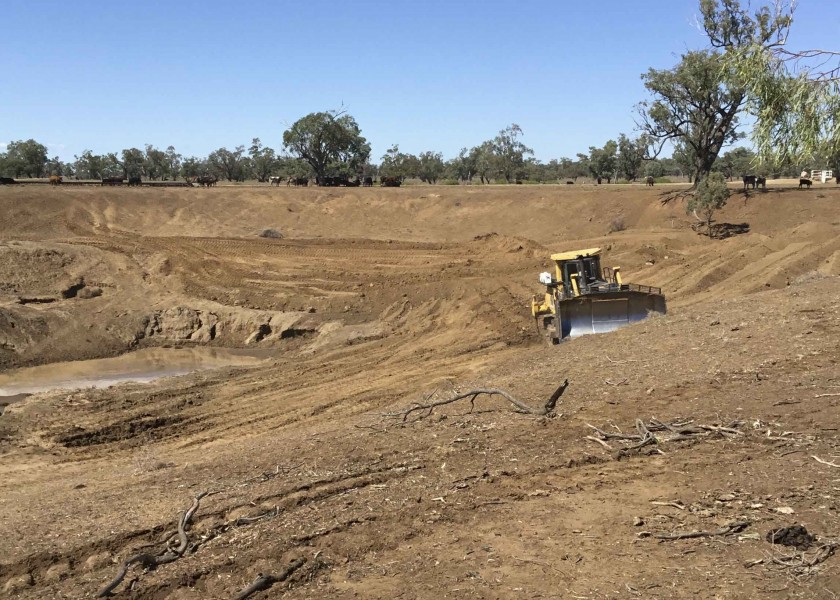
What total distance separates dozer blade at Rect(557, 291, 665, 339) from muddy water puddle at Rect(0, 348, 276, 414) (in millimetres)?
10515

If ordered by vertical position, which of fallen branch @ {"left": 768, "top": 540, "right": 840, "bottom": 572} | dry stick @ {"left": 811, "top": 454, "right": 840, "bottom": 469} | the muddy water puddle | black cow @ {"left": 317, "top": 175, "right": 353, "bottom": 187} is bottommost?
the muddy water puddle

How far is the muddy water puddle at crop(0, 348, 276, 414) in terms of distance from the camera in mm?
24234

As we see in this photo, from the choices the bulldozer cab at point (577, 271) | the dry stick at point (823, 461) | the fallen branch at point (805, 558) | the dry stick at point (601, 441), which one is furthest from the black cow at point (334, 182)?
the fallen branch at point (805, 558)

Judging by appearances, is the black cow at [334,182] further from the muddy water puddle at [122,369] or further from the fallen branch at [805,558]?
the fallen branch at [805,558]

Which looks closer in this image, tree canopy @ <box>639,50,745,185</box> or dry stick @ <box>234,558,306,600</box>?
dry stick @ <box>234,558,306,600</box>

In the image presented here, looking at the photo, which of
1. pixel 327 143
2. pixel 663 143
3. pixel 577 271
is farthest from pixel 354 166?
pixel 577 271

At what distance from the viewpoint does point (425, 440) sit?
11461 millimetres

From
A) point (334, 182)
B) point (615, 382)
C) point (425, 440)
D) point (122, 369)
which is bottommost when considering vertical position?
point (122, 369)

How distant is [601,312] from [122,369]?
15.2 meters

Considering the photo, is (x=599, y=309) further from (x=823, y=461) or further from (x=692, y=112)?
(x=692, y=112)

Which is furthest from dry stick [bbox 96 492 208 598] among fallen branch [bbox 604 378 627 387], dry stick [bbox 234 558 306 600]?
fallen branch [bbox 604 378 627 387]

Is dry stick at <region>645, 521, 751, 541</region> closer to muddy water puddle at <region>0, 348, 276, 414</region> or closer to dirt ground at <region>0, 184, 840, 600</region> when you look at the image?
dirt ground at <region>0, 184, 840, 600</region>

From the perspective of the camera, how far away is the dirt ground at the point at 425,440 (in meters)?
7.55

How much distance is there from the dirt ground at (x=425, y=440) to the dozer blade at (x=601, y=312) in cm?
115
